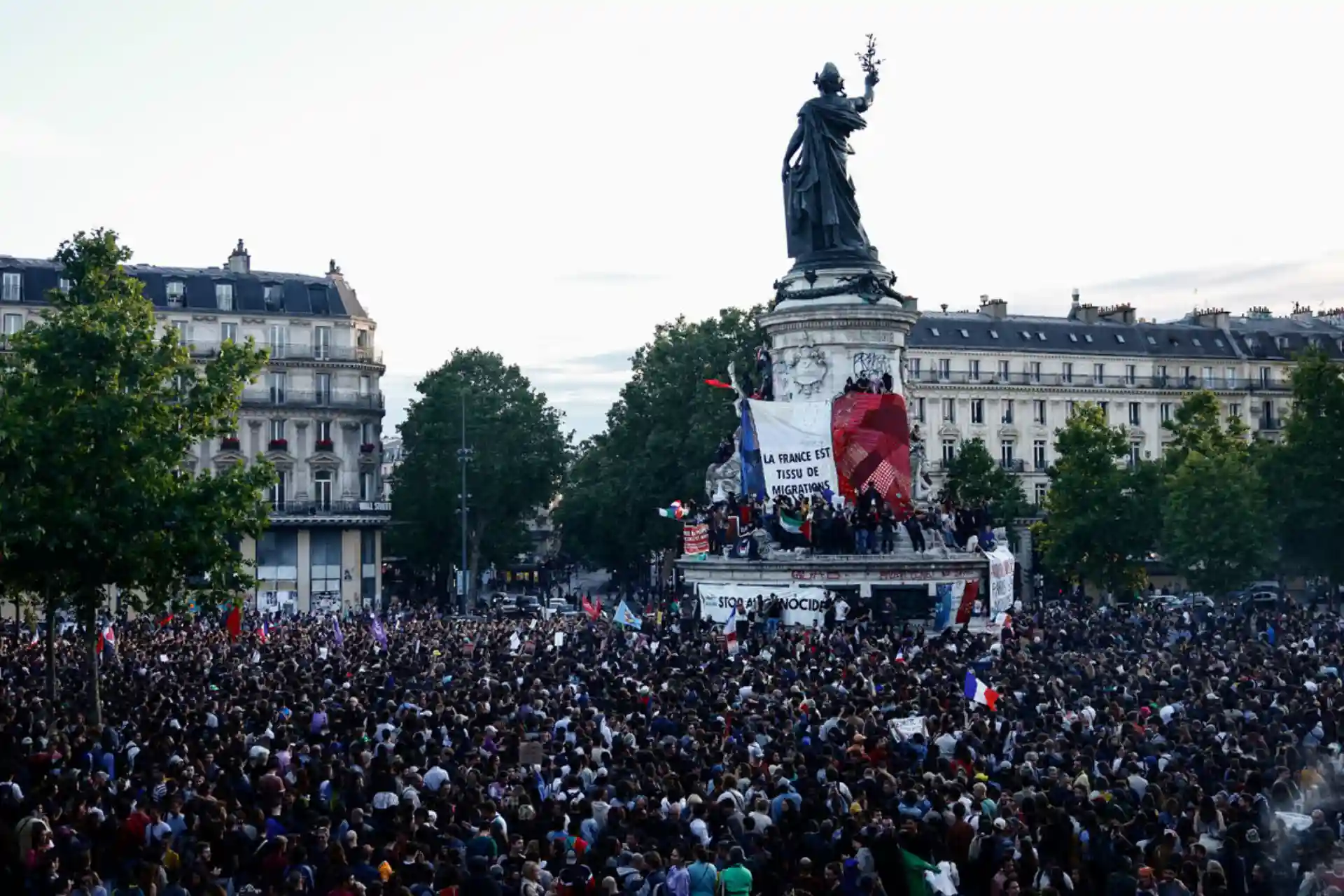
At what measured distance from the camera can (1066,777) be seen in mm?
19266

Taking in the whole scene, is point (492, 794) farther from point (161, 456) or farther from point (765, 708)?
point (161, 456)

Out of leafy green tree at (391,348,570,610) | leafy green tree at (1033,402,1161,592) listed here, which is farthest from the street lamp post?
leafy green tree at (1033,402,1161,592)

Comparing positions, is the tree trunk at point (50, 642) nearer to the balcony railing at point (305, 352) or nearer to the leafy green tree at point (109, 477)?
the leafy green tree at point (109, 477)

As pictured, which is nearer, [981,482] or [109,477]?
[109,477]

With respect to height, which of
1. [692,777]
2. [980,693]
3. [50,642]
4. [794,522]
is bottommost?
[692,777]

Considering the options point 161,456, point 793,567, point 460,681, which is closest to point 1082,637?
point 793,567

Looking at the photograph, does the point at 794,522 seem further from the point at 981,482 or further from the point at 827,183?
the point at 981,482

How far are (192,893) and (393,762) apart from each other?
209 inches

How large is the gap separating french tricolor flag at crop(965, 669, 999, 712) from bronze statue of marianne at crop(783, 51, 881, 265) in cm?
3229

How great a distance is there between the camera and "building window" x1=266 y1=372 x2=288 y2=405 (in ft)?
277

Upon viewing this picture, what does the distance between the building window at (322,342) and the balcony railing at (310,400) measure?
5.93 ft

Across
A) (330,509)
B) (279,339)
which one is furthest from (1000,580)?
(279,339)

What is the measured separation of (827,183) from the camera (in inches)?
2254

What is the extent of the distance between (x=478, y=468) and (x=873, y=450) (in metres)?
38.5
